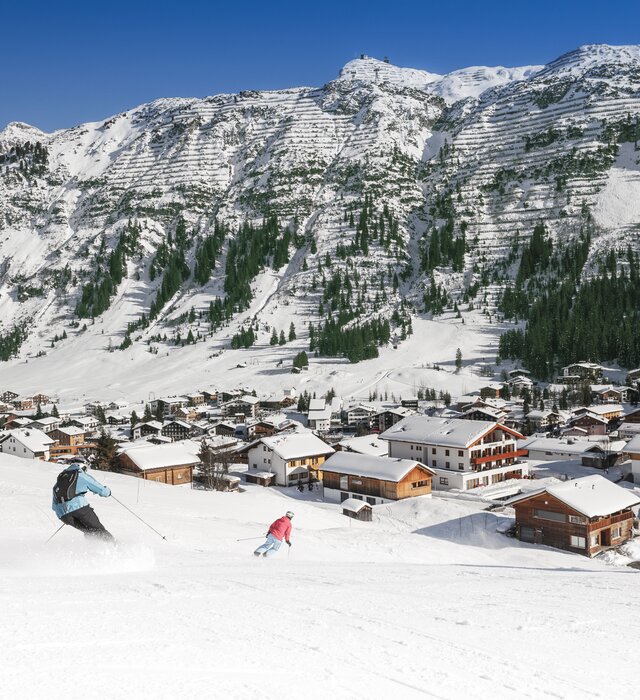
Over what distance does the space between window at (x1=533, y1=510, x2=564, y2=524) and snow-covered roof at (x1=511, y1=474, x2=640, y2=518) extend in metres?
0.92

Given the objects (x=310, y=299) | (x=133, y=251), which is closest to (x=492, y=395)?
(x=310, y=299)

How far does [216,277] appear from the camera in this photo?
562 feet

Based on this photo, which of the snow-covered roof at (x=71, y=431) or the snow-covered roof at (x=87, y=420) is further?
the snow-covered roof at (x=87, y=420)

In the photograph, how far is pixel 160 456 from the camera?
44062mm

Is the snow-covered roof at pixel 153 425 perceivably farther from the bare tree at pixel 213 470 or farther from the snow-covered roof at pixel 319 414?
the bare tree at pixel 213 470

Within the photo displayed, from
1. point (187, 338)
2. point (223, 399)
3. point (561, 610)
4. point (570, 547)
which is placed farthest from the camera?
point (187, 338)

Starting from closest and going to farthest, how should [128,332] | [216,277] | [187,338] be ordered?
[187,338], [128,332], [216,277]

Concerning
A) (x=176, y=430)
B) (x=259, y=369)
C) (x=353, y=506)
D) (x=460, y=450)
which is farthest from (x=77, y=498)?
(x=259, y=369)

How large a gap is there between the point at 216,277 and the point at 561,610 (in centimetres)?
16960

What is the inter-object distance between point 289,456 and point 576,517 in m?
22.2

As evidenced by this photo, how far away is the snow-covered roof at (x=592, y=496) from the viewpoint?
2881 cm

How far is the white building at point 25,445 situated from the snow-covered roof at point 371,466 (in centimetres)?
2958

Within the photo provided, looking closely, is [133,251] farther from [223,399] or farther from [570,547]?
[570,547]

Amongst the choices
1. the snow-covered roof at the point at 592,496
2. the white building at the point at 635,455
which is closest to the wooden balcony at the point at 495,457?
the white building at the point at 635,455
